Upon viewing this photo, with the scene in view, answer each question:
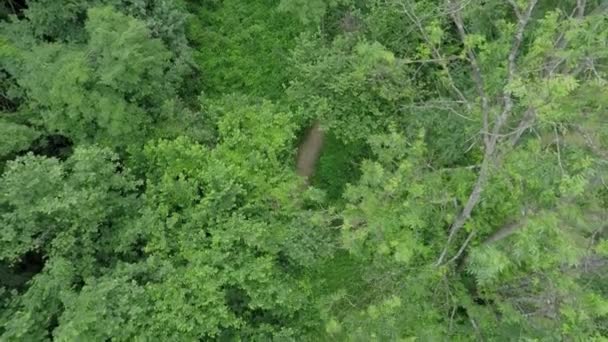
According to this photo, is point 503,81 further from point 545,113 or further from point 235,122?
point 235,122

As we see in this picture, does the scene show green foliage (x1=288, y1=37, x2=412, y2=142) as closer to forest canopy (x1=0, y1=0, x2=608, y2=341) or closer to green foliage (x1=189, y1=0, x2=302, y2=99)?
forest canopy (x1=0, y1=0, x2=608, y2=341)

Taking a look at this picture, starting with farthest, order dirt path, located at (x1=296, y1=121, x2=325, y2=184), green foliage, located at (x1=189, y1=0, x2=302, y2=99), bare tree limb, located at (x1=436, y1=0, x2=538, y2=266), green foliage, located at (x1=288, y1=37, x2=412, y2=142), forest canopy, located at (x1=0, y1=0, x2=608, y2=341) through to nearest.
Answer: dirt path, located at (x1=296, y1=121, x2=325, y2=184)
green foliage, located at (x1=189, y1=0, x2=302, y2=99)
green foliage, located at (x1=288, y1=37, x2=412, y2=142)
forest canopy, located at (x1=0, y1=0, x2=608, y2=341)
bare tree limb, located at (x1=436, y1=0, x2=538, y2=266)

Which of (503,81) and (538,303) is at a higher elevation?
(503,81)

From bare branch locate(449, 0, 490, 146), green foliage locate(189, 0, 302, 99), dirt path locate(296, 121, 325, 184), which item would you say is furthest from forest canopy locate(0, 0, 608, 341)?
dirt path locate(296, 121, 325, 184)

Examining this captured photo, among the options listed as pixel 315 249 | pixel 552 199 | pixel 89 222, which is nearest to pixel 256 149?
pixel 315 249

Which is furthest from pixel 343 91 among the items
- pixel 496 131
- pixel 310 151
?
pixel 496 131

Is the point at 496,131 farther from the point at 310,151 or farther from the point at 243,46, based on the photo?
the point at 243,46
